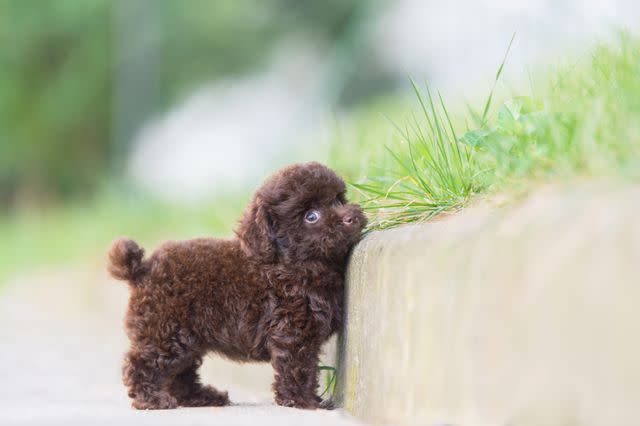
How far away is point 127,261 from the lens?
150 inches

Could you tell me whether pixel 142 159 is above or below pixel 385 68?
below

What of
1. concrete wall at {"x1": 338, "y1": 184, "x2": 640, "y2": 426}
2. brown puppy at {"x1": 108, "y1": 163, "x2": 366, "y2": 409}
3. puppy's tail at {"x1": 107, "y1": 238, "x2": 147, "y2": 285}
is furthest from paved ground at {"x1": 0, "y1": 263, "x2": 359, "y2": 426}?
puppy's tail at {"x1": 107, "y1": 238, "x2": 147, "y2": 285}

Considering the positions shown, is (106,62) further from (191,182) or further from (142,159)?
(191,182)

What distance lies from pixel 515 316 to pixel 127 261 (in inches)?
74.6

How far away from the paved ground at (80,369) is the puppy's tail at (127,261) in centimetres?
55

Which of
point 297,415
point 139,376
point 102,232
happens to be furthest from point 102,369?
point 102,232

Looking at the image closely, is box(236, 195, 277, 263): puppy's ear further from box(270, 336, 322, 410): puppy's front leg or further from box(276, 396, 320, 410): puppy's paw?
box(276, 396, 320, 410): puppy's paw

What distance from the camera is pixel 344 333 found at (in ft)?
12.9

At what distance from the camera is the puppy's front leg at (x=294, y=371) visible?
372 centimetres

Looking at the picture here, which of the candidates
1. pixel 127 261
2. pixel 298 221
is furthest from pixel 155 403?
pixel 298 221

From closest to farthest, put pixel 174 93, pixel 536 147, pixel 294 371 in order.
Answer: pixel 536 147, pixel 294 371, pixel 174 93

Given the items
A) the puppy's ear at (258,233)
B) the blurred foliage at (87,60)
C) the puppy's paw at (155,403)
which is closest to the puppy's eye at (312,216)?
the puppy's ear at (258,233)

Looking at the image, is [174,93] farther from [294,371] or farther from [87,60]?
[294,371]

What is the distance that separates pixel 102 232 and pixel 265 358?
665cm
